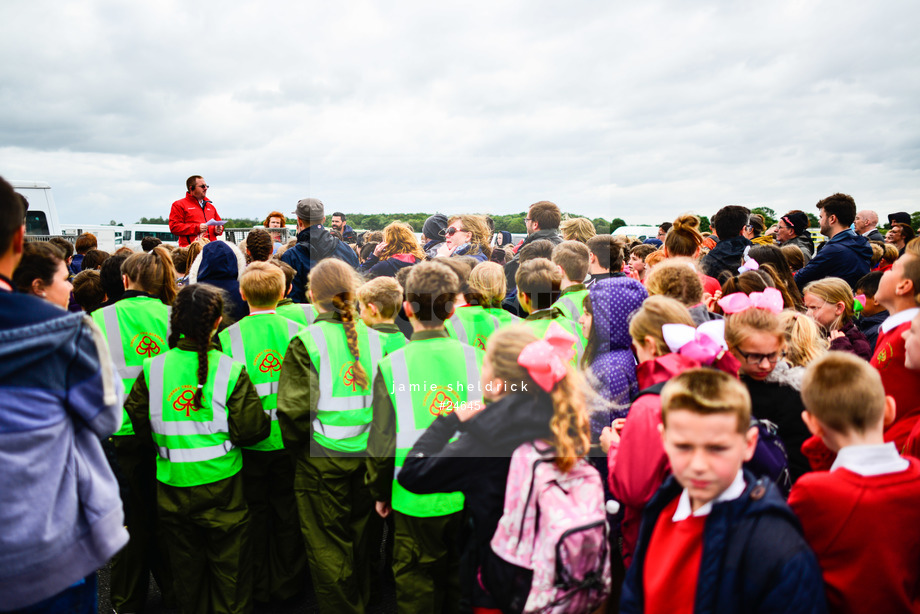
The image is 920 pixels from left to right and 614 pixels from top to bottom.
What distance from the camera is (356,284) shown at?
10.2 feet

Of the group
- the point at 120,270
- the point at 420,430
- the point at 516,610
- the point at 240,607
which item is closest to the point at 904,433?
the point at 516,610

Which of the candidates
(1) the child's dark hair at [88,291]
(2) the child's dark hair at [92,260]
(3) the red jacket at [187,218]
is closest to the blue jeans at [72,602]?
(1) the child's dark hair at [88,291]

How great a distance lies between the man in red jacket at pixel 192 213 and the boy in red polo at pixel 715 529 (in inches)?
227

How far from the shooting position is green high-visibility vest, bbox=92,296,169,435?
3.17 metres

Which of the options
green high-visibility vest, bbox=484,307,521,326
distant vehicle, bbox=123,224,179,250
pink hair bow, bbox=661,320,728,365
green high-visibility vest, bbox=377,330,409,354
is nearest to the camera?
pink hair bow, bbox=661,320,728,365

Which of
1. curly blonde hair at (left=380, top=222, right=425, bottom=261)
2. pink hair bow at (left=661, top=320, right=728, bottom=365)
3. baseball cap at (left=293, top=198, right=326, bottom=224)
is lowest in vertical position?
pink hair bow at (left=661, top=320, right=728, bottom=365)

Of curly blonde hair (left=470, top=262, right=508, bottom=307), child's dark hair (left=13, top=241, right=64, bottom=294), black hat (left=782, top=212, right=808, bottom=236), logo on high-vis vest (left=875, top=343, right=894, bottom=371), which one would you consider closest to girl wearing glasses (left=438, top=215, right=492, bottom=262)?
curly blonde hair (left=470, top=262, right=508, bottom=307)

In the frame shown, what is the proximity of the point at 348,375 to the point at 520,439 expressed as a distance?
1.26 meters

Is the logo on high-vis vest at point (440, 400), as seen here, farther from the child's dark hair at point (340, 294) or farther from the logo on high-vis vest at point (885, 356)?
the logo on high-vis vest at point (885, 356)

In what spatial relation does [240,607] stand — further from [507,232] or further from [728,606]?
[507,232]

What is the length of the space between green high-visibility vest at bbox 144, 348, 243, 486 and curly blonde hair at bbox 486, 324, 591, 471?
5.08ft

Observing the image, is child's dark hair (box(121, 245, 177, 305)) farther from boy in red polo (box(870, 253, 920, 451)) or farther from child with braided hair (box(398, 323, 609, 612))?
boy in red polo (box(870, 253, 920, 451))

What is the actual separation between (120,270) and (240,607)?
2.26m

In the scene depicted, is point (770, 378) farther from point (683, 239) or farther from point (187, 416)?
point (187, 416)
